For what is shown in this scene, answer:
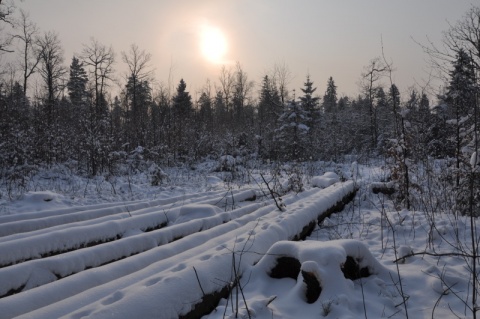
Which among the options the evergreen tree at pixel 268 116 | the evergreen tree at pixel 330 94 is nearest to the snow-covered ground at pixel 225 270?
the evergreen tree at pixel 268 116

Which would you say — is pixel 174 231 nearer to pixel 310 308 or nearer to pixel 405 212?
pixel 310 308

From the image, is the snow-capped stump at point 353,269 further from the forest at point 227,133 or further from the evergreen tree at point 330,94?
the evergreen tree at point 330,94

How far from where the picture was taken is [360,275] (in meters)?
3.18

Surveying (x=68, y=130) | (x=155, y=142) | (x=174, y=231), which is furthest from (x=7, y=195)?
(x=155, y=142)

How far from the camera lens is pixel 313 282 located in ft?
9.33

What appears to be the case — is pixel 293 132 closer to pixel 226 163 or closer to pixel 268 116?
pixel 226 163

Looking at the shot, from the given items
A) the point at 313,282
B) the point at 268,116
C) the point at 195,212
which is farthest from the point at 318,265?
the point at 268,116

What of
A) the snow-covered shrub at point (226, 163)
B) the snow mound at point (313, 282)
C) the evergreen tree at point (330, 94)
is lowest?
the snow mound at point (313, 282)

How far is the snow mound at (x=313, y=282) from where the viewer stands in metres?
2.63

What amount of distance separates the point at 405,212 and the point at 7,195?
910 centimetres

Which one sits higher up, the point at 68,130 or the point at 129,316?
the point at 68,130

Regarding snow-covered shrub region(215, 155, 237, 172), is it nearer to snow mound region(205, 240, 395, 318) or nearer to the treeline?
the treeline

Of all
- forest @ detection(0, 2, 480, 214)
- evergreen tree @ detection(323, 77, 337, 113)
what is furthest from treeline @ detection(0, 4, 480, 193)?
evergreen tree @ detection(323, 77, 337, 113)

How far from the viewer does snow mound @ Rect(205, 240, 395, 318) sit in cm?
263
